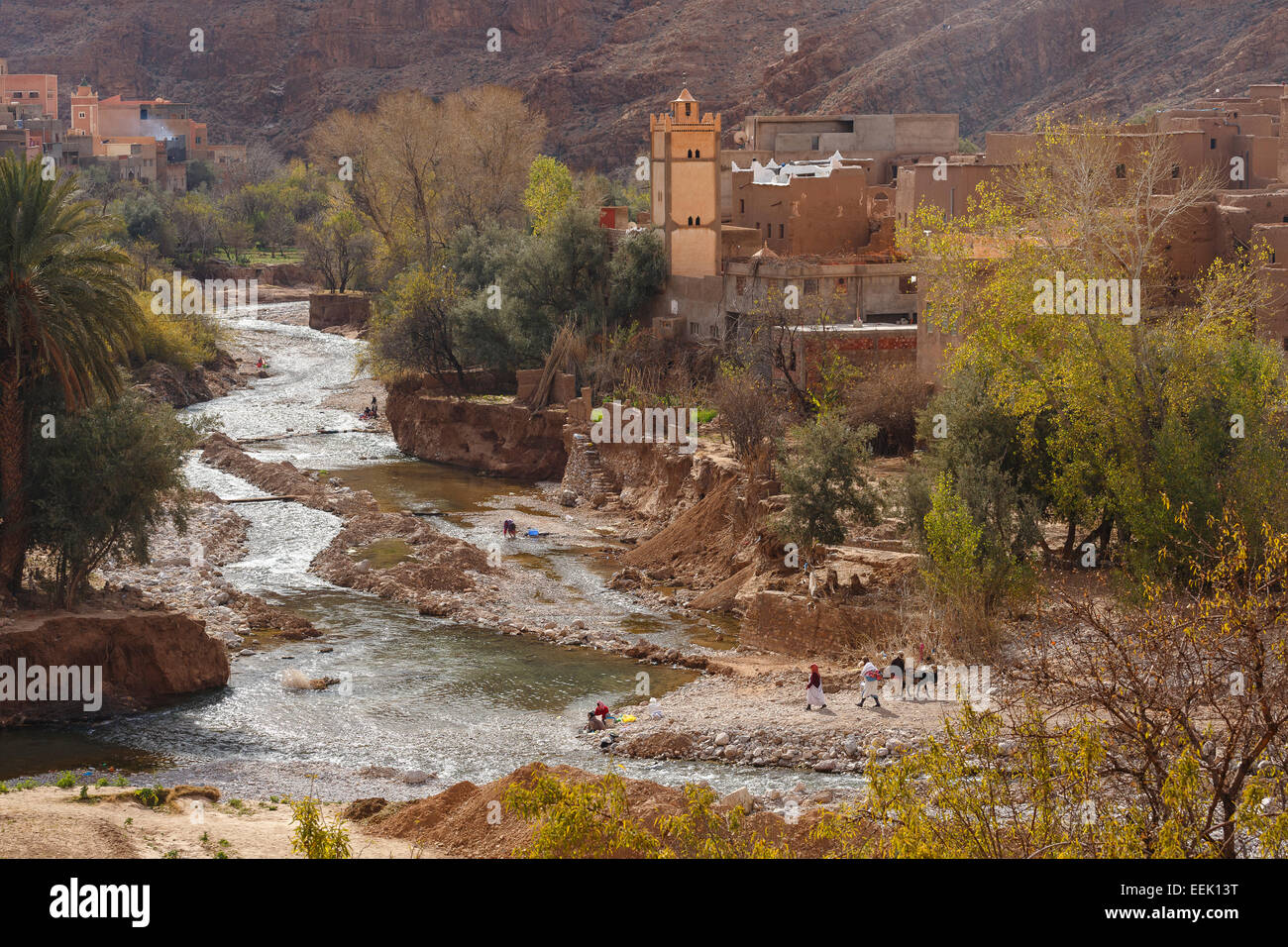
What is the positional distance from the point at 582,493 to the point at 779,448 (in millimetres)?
11530

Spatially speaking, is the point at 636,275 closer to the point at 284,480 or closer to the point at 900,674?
the point at 284,480

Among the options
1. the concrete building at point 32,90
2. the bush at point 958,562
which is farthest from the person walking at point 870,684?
the concrete building at point 32,90

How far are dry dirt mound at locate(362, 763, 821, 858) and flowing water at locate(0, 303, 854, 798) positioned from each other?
2212 mm

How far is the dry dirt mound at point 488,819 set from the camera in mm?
15016

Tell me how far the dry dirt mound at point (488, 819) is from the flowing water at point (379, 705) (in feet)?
7.26

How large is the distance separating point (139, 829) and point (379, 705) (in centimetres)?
746

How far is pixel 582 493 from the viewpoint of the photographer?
39.8 metres

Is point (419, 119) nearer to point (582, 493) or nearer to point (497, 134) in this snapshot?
point (497, 134)

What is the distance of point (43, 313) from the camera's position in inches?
880

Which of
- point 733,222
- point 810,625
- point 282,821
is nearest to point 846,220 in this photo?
point 733,222

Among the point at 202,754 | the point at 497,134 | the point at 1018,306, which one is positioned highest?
the point at 497,134

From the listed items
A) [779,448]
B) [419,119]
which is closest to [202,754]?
[779,448]

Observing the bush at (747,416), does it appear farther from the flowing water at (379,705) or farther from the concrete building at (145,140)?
the concrete building at (145,140)
